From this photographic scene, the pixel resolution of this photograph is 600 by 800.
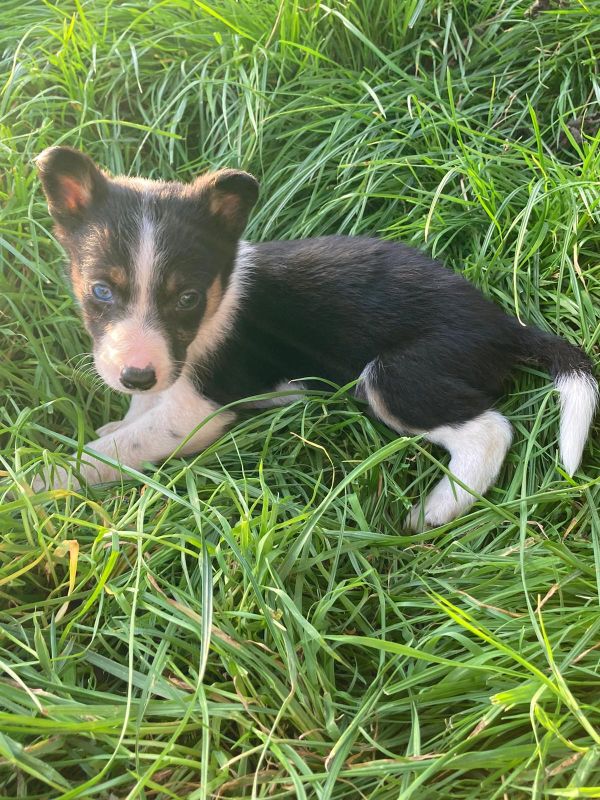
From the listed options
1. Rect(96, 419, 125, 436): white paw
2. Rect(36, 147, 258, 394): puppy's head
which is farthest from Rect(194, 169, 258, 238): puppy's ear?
Rect(96, 419, 125, 436): white paw

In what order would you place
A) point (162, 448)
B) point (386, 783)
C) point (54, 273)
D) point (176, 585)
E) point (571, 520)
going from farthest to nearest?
point (54, 273), point (162, 448), point (571, 520), point (176, 585), point (386, 783)

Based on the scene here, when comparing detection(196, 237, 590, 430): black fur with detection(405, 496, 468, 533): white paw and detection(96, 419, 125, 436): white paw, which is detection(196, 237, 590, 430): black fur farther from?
detection(96, 419, 125, 436): white paw

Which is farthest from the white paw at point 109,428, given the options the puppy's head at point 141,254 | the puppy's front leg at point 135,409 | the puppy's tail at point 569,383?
the puppy's tail at point 569,383

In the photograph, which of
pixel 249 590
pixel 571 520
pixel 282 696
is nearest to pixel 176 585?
pixel 249 590

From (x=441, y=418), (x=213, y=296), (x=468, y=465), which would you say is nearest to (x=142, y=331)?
(x=213, y=296)

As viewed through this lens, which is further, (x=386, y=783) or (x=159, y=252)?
(x=159, y=252)

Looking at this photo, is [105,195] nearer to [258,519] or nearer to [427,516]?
[258,519]

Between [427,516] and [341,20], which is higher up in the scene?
[341,20]

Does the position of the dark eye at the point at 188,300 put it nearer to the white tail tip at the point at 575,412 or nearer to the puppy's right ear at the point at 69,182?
A: the puppy's right ear at the point at 69,182
